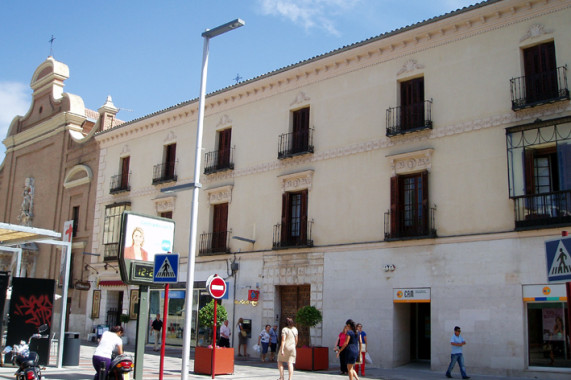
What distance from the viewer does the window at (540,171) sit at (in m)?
17.3

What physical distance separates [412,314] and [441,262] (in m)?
2.96

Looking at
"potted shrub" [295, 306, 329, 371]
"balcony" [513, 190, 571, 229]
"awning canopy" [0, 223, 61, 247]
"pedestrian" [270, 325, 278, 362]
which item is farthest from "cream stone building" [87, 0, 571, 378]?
"awning canopy" [0, 223, 61, 247]

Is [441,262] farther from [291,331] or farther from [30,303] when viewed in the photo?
[30,303]

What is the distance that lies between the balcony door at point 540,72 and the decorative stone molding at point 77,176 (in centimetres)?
2501

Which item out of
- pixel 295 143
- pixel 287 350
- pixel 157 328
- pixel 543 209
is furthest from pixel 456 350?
pixel 157 328

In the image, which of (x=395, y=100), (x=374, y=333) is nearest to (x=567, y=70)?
(x=395, y=100)

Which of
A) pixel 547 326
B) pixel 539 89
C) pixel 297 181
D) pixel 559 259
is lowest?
pixel 547 326

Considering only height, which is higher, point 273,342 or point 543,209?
point 543,209

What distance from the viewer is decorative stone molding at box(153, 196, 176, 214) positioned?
29.7 metres

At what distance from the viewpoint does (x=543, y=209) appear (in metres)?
17.7

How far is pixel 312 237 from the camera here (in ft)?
77.2

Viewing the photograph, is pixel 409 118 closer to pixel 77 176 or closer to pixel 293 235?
pixel 293 235

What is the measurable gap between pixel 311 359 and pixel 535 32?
12361mm

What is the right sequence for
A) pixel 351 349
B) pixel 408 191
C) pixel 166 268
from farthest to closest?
pixel 408 191, pixel 351 349, pixel 166 268
